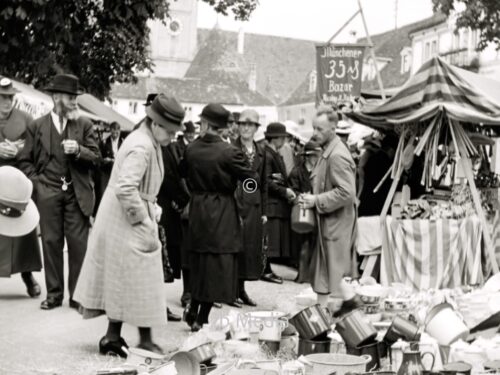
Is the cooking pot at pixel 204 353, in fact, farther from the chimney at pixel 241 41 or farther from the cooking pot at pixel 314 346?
the chimney at pixel 241 41

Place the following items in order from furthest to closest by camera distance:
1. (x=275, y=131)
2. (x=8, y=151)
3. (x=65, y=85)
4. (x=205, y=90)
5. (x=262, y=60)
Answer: (x=262, y=60) → (x=205, y=90) → (x=275, y=131) → (x=8, y=151) → (x=65, y=85)

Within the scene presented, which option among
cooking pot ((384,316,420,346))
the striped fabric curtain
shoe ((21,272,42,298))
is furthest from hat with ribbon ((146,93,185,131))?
the striped fabric curtain

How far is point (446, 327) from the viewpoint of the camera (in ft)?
22.0

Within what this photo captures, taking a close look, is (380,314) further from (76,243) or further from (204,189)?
(76,243)

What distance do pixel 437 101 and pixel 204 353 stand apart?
5446mm

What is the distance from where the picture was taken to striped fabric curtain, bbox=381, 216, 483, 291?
1022 centimetres

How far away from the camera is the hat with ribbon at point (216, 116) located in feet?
25.3

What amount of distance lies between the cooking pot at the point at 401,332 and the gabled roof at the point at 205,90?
255 feet

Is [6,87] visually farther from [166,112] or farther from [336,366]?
[336,366]

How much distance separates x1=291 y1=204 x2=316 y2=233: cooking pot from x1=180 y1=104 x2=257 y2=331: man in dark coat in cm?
62

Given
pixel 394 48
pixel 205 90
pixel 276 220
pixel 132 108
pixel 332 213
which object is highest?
pixel 394 48

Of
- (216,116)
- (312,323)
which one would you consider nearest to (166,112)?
(216,116)

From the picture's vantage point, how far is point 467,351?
242 inches

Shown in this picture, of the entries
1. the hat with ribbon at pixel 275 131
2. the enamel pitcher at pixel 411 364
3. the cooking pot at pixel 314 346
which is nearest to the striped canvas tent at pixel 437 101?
the hat with ribbon at pixel 275 131
